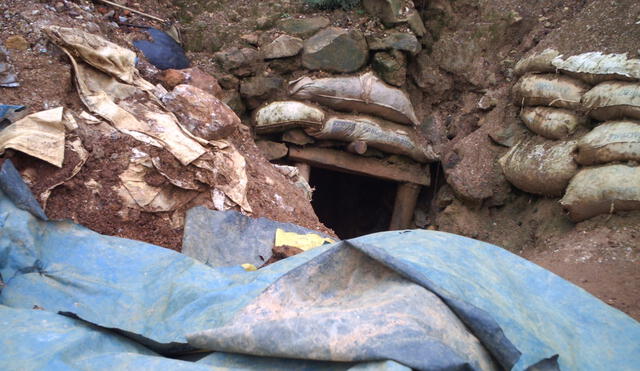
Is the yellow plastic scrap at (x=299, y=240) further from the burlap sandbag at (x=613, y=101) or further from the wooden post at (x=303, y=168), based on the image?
the burlap sandbag at (x=613, y=101)

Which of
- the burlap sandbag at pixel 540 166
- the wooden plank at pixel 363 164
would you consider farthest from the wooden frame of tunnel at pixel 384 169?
the burlap sandbag at pixel 540 166

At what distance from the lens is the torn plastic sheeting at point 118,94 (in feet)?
11.3

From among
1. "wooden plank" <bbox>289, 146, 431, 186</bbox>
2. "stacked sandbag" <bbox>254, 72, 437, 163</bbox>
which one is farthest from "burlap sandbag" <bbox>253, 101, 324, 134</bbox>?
"wooden plank" <bbox>289, 146, 431, 186</bbox>

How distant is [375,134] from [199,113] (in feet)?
8.02

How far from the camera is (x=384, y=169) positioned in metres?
6.21

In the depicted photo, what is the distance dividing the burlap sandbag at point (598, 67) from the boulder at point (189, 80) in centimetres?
334

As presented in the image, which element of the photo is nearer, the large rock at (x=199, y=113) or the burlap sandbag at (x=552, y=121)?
the large rock at (x=199, y=113)

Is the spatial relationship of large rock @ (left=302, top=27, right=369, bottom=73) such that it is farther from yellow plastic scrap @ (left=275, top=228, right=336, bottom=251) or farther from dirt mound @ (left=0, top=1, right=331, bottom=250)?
yellow plastic scrap @ (left=275, top=228, right=336, bottom=251)

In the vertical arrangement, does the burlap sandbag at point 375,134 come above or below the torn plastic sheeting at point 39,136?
above

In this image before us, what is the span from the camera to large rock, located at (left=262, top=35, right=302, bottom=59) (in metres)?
5.78

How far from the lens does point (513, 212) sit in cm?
548

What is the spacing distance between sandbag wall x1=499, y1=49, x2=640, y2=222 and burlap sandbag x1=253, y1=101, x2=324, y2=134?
6.94 feet

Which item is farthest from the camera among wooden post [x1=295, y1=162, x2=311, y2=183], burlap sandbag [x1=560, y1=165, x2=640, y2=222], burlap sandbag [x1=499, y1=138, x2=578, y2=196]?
wooden post [x1=295, y1=162, x2=311, y2=183]

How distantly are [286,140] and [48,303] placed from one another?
389cm
